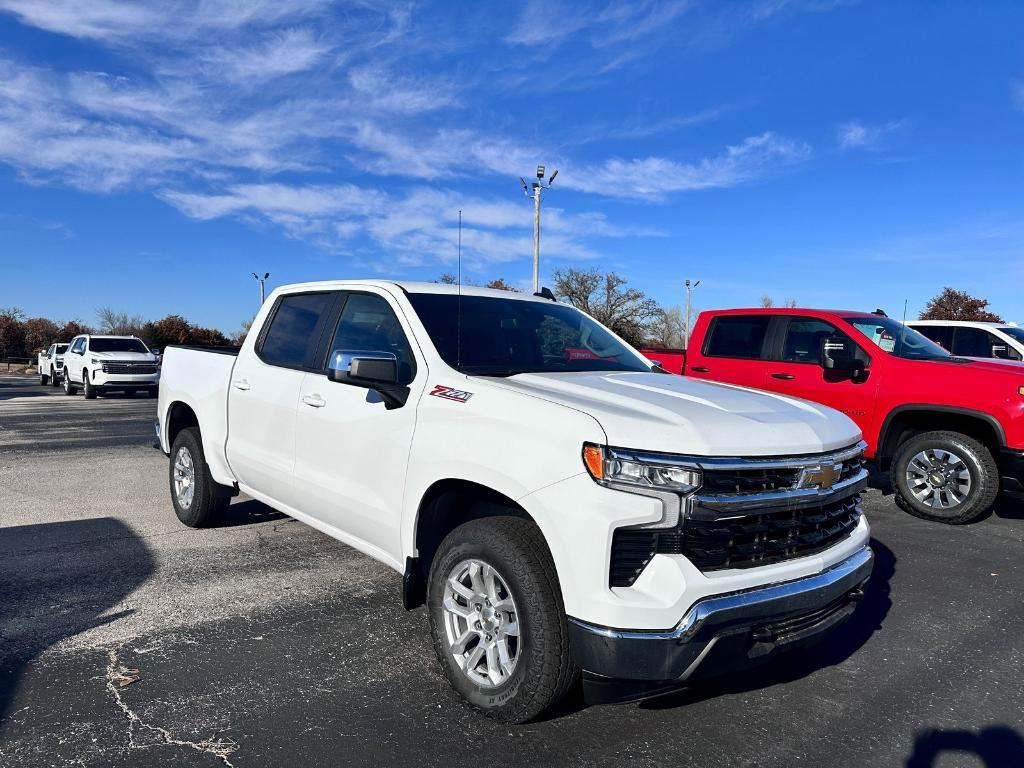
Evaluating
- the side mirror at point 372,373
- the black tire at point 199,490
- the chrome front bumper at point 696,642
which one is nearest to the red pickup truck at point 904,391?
the chrome front bumper at point 696,642

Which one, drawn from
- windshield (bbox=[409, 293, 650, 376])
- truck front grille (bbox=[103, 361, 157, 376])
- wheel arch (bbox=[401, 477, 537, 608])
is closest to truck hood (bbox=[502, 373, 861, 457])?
windshield (bbox=[409, 293, 650, 376])

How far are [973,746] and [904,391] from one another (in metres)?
4.52

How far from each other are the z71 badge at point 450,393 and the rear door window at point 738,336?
5463 millimetres

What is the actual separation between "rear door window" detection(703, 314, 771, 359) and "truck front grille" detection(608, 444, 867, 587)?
16.7 ft

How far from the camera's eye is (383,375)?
3371 mm

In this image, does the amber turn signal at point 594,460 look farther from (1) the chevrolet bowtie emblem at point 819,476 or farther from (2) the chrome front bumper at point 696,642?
(1) the chevrolet bowtie emblem at point 819,476

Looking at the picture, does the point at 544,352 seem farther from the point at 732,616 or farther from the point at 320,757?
the point at 320,757

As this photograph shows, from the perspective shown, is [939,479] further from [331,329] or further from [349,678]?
[349,678]

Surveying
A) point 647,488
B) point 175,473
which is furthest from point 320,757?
point 175,473

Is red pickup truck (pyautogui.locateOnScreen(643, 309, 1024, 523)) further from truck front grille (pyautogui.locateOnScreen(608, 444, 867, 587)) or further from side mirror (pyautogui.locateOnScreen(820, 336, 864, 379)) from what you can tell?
truck front grille (pyautogui.locateOnScreen(608, 444, 867, 587))

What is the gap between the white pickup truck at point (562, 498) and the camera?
8.43 ft

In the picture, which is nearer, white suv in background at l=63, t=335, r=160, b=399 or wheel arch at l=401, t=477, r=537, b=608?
wheel arch at l=401, t=477, r=537, b=608

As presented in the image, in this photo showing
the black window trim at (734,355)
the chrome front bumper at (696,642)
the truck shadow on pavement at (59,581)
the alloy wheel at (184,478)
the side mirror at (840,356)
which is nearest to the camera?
the chrome front bumper at (696,642)

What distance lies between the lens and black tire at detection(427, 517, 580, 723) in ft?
8.84
